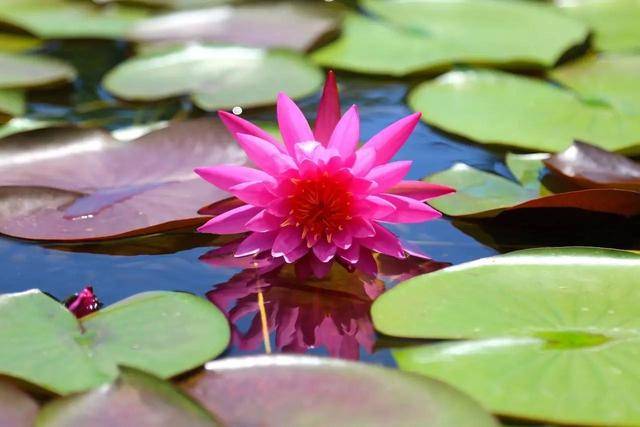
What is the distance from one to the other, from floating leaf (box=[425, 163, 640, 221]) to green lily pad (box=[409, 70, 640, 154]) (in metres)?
0.27

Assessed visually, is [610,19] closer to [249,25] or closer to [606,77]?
[606,77]

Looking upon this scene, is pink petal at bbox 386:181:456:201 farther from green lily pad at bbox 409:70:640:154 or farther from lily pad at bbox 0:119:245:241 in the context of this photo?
green lily pad at bbox 409:70:640:154

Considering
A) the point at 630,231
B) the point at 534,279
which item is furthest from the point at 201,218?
the point at 630,231

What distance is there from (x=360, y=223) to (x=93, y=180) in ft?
2.06

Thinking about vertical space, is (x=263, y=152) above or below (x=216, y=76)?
above

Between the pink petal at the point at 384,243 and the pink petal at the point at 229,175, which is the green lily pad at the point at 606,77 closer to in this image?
the pink petal at the point at 384,243

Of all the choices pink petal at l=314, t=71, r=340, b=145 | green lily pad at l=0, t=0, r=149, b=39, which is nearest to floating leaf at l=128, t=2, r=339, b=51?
green lily pad at l=0, t=0, r=149, b=39

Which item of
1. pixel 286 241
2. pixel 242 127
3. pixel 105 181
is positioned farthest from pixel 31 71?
pixel 286 241

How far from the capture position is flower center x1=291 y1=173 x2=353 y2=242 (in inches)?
56.5

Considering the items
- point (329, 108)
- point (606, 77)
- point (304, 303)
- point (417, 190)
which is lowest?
point (606, 77)

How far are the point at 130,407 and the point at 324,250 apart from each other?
1.53ft

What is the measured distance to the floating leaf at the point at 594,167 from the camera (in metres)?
1.75

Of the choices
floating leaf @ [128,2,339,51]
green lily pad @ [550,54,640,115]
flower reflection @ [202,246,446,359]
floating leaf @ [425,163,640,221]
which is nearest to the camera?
flower reflection @ [202,246,446,359]

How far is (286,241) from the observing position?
146 centimetres
